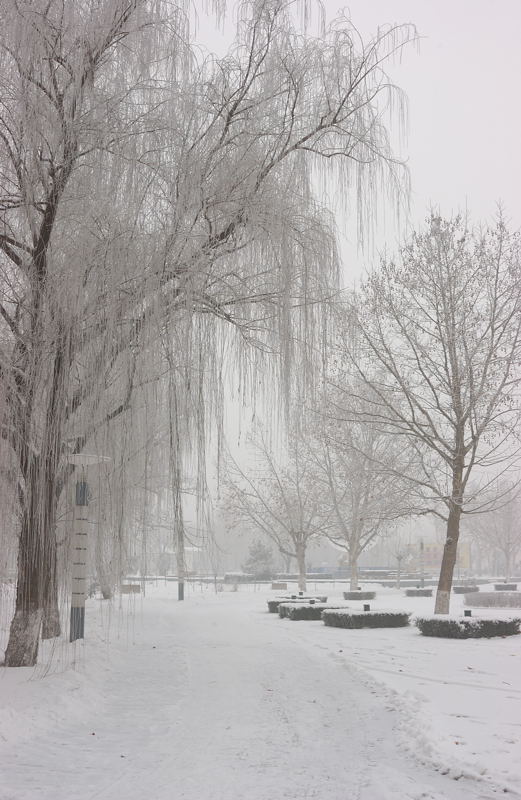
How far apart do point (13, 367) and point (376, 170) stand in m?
4.38

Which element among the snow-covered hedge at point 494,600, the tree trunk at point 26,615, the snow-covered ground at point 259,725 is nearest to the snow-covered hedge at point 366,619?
the snow-covered ground at point 259,725

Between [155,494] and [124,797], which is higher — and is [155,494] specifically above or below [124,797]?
above

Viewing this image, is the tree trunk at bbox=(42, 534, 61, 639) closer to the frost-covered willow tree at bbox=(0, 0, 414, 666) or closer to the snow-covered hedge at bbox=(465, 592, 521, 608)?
the frost-covered willow tree at bbox=(0, 0, 414, 666)

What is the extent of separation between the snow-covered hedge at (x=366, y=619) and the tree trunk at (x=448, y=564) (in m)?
0.86

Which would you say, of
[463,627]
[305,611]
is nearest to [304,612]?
[305,611]

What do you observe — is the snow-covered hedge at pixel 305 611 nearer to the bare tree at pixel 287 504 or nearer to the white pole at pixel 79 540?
the white pole at pixel 79 540

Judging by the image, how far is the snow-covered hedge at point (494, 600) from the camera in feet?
76.8

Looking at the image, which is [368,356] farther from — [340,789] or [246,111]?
[340,789]

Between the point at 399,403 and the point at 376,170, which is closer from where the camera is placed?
the point at 376,170

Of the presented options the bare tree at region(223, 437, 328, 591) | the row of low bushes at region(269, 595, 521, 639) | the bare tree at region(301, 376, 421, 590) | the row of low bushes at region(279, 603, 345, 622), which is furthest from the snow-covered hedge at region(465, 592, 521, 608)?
the bare tree at region(223, 437, 328, 591)

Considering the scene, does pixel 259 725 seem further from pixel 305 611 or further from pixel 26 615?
pixel 305 611

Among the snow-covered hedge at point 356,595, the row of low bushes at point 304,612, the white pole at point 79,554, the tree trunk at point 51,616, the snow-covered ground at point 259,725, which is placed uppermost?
the white pole at point 79,554

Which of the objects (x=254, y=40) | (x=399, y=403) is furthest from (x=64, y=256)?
(x=399, y=403)

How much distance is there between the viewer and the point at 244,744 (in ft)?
19.2
